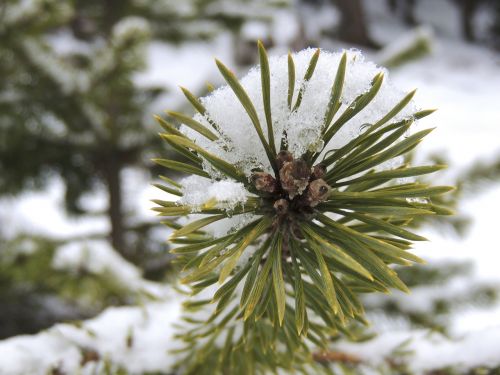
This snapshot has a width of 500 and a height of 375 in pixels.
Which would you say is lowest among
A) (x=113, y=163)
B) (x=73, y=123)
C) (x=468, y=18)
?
(x=113, y=163)

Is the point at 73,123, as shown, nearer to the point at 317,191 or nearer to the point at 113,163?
the point at 113,163

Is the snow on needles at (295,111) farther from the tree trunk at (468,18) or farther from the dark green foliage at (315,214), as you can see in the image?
the tree trunk at (468,18)

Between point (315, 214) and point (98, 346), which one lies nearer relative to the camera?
point (315, 214)

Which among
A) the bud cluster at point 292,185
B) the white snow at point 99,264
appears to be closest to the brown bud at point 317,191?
the bud cluster at point 292,185

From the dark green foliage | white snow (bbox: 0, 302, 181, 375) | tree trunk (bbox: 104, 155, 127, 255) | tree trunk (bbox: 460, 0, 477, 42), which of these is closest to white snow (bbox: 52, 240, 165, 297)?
white snow (bbox: 0, 302, 181, 375)

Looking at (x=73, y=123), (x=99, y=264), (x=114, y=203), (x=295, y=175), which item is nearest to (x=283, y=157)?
(x=295, y=175)

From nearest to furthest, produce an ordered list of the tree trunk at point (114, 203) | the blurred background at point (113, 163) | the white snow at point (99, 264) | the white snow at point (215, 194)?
the white snow at point (215, 194), the white snow at point (99, 264), the blurred background at point (113, 163), the tree trunk at point (114, 203)
